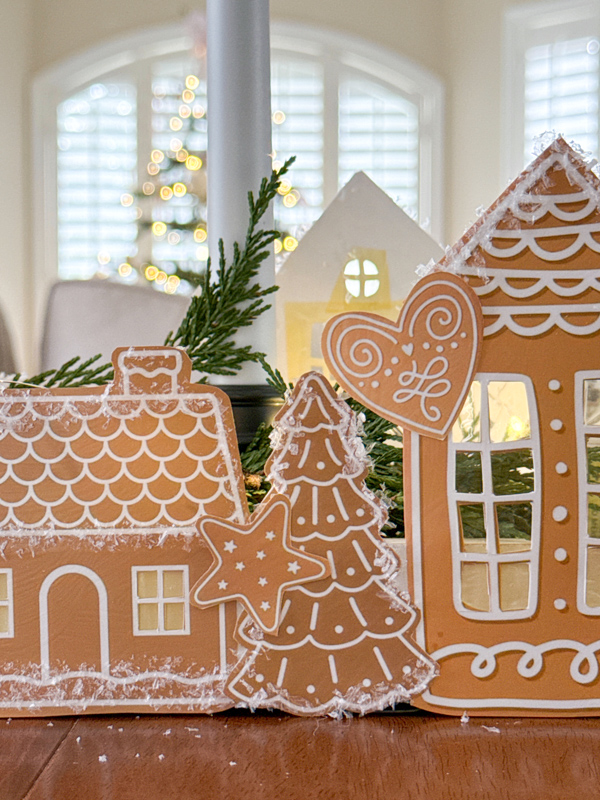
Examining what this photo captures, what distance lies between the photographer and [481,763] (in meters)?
0.47

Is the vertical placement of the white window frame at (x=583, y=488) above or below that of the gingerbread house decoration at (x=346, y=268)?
below

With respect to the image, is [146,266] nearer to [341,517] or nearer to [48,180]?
[48,180]

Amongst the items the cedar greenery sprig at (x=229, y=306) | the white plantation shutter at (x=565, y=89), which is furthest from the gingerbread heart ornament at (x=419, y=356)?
the white plantation shutter at (x=565, y=89)

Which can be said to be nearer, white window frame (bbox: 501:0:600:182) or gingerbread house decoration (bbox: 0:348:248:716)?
gingerbread house decoration (bbox: 0:348:248:716)

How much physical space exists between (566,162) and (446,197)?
3.99m

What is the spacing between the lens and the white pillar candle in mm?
720

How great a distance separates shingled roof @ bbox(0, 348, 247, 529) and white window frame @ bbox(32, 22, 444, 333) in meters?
3.93

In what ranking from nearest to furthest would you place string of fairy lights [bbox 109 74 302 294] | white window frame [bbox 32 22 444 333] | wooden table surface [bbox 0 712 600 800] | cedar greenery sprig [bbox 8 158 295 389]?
wooden table surface [bbox 0 712 600 800] → cedar greenery sprig [bbox 8 158 295 389] → string of fairy lights [bbox 109 74 302 294] → white window frame [bbox 32 22 444 333]

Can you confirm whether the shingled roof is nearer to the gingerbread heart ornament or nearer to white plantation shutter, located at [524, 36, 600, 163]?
the gingerbread heart ornament

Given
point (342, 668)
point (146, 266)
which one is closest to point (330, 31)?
point (146, 266)

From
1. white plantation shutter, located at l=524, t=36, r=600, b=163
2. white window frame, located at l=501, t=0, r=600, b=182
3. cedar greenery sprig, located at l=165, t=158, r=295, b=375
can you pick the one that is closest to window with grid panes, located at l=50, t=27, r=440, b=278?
white window frame, located at l=501, t=0, r=600, b=182

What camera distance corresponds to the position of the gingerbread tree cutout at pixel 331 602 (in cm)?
53

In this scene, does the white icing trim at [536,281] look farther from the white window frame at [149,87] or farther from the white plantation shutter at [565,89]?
the white window frame at [149,87]

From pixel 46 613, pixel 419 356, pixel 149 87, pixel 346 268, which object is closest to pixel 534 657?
pixel 419 356
